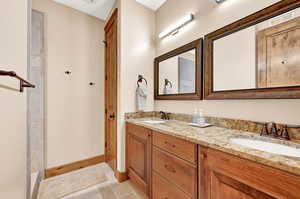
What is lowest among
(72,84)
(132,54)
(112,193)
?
(112,193)

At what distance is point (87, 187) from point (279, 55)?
242cm

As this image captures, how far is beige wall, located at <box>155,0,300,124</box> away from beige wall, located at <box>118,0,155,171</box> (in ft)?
0.62

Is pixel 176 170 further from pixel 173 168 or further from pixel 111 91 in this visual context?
pixel 111 91

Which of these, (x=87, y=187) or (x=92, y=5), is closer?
(x=87, y=187)

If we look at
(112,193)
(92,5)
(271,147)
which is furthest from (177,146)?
(92,5)

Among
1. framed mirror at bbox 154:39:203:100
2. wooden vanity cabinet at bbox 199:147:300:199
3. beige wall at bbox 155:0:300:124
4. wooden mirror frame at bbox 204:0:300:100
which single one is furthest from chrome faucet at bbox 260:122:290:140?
framed mirror at bbox 154:39:203:100

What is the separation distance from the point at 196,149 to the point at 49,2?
2.79 meters

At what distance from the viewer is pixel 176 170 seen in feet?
3.47

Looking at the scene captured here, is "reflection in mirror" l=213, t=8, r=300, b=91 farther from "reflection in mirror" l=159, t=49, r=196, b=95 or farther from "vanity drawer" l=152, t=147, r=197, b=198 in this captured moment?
"vanity drawer" l=152, t=147, r=197, b=198

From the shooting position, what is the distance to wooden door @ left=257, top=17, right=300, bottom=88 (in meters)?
0.90

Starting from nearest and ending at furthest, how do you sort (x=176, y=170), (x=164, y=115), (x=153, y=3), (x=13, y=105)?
(x=13, y=105), (x=176, y=170), (x=164, y=115), (x=153, y=3)

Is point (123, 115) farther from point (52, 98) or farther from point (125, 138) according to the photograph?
point (52, 98)

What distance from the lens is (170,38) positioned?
1.96 meters

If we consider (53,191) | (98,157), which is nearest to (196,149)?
(53,191)
